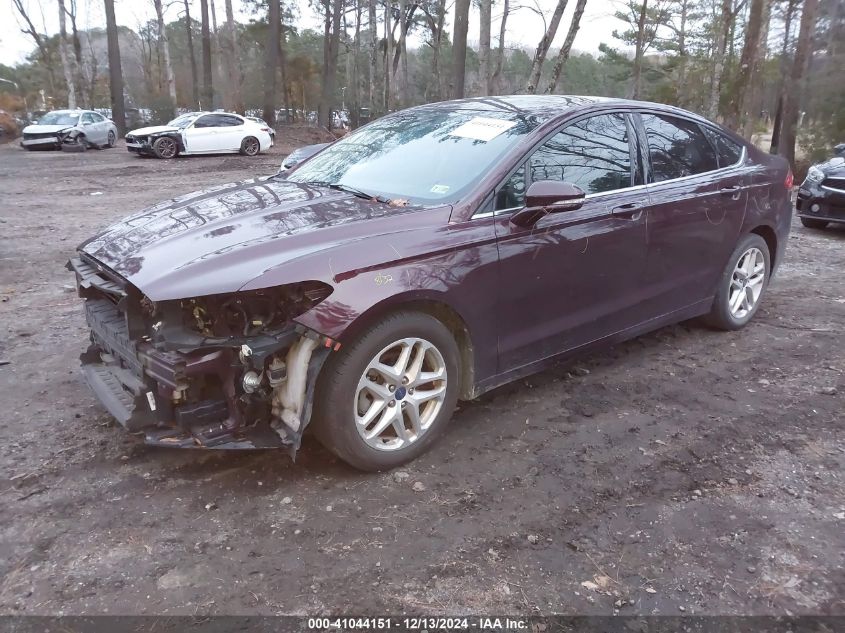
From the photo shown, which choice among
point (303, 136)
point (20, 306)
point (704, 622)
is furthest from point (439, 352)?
point (303, 136)

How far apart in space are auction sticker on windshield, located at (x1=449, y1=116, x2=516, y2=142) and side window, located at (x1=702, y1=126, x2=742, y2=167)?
1.86 m

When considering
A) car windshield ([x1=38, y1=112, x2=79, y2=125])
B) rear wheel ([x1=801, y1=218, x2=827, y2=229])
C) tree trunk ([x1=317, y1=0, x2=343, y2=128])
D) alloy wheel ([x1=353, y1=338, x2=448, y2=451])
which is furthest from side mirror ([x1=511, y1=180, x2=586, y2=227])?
tree trunk ([x1=317, y1=0, x2=343, y2=128])

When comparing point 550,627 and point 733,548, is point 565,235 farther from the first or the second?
point 550,627

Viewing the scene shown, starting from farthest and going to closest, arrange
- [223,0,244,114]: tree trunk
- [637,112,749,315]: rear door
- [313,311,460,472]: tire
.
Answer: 1. [223,0,244,114]: tree trunk
2. [637,112,749,315]: rear door
3. [313,311,460,472]: tire

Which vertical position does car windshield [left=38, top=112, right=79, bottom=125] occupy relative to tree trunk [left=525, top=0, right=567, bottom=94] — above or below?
below

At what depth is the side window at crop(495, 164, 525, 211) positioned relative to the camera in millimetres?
3419

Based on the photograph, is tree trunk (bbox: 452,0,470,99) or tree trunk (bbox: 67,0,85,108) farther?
tree trunk (bbox: 67,0,85,108)

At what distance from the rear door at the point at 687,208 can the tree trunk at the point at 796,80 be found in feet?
48.1

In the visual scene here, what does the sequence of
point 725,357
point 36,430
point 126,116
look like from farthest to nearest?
point 126,116 → point 725,357 → point 36,430

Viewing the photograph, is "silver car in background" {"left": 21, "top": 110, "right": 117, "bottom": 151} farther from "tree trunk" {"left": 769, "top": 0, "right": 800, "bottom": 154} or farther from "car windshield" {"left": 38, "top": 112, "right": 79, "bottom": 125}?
"tree trunk" {"left": 769, "top": 0, "right": 800, "bottom": 154}

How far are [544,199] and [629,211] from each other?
95 cm

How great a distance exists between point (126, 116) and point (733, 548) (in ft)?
118

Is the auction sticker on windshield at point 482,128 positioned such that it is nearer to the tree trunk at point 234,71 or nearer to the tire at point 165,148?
the tire at point 165,148

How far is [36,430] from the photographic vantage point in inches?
140
